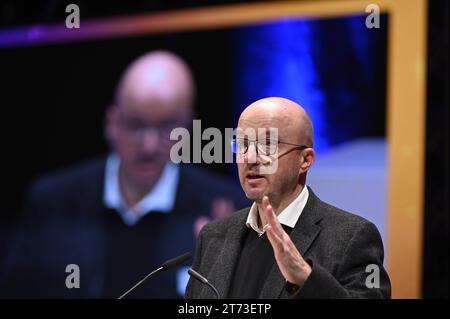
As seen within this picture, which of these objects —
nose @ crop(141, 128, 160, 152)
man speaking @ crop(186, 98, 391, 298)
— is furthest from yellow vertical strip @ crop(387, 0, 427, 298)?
man speaking @ crop(186, 98, 391, 298)

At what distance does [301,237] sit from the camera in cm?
254

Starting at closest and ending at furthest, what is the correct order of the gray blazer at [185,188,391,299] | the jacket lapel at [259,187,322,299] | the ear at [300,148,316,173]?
the gray blazer at [185,188,391,299] < the jacket lapel at [259,187,322,299] < the ear at [300,148,316,173]

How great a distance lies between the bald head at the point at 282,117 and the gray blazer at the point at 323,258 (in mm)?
250

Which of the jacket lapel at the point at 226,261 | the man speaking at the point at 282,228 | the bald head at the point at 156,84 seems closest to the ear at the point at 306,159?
the man speaking at the point at 282,228

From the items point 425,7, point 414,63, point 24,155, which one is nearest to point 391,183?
point 414,63

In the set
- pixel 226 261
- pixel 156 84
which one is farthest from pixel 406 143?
pixel 226 261

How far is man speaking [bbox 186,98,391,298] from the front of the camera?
2408mm

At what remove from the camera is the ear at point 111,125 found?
6027 mm

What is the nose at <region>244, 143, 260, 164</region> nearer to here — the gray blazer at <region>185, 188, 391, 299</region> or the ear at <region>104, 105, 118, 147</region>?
the gray blazer at <region>185, 188, 391, 299</region>

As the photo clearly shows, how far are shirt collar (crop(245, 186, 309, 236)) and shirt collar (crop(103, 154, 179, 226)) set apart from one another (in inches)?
120

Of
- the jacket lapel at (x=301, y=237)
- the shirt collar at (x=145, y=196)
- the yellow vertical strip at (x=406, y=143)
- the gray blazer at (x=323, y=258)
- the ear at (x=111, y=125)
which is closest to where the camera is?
the gray blazer at (x=323, y=258)

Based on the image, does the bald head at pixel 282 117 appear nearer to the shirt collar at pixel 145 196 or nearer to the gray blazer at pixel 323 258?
the gray blazer at pixel 323 258

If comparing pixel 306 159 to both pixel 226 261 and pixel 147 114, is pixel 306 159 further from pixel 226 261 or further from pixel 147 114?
pixel 147 114

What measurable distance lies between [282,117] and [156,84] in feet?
11.5
